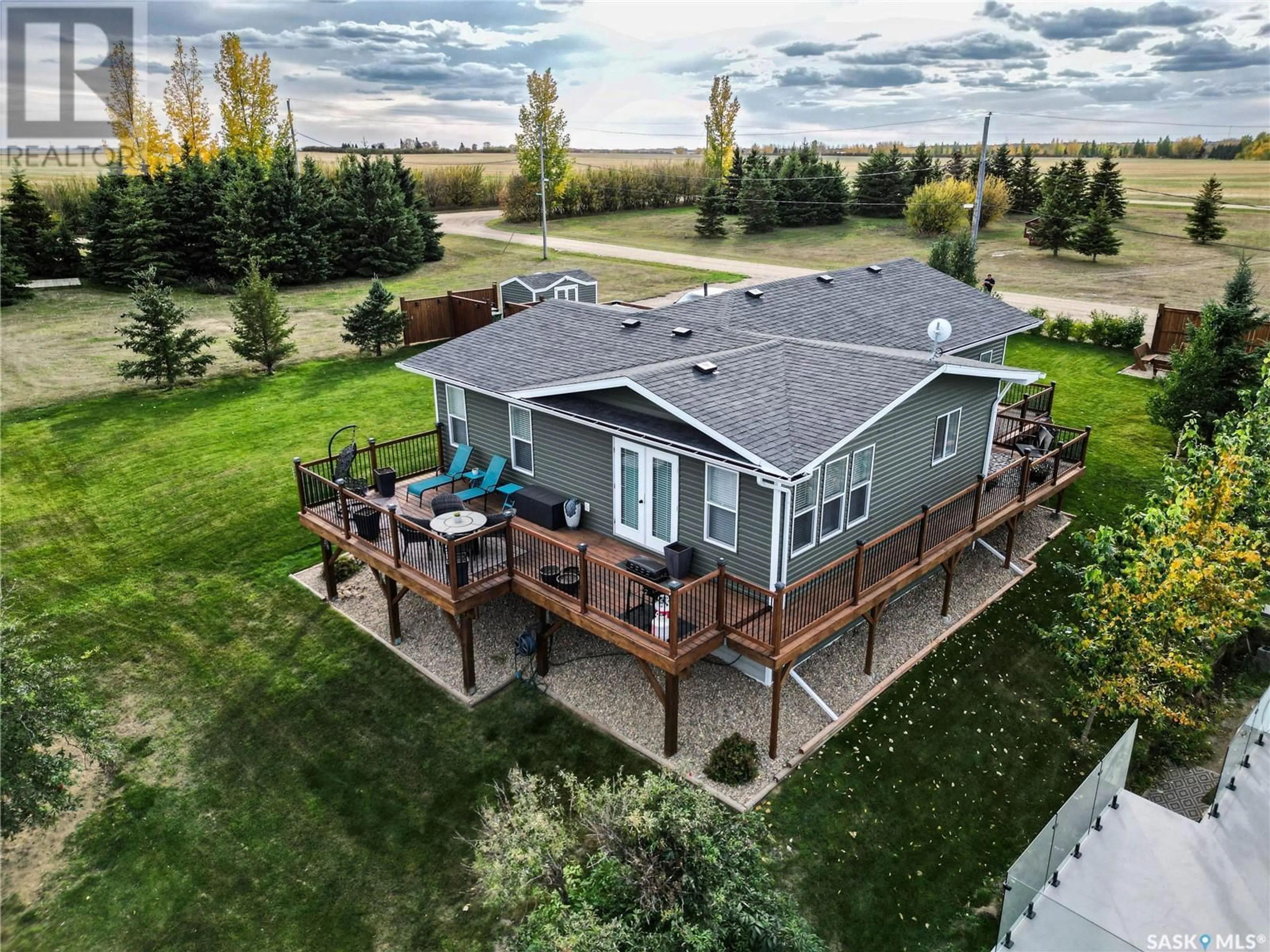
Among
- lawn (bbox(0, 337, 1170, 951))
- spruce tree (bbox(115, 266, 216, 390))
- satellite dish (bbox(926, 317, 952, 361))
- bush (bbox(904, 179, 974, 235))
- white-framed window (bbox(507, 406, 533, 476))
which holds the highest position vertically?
bush (bbox(904, 179, 974, 235))

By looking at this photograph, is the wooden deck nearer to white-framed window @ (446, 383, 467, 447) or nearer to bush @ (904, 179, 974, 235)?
white-framed window @ (446, 383, 467, 447)

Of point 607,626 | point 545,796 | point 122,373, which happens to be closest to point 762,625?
point 607,626

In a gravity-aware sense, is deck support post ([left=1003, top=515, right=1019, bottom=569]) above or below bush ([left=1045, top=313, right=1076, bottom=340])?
below

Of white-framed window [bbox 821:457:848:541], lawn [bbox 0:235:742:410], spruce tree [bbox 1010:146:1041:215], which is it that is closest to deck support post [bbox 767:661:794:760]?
white-framed window [bbox 821:457:848:541]

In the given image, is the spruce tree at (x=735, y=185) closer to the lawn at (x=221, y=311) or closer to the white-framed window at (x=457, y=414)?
the lawn at (x=221, y=311)

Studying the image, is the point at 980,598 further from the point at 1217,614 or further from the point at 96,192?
the point at 96,192

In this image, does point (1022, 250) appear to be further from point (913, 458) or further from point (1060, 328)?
point (913, 458)
